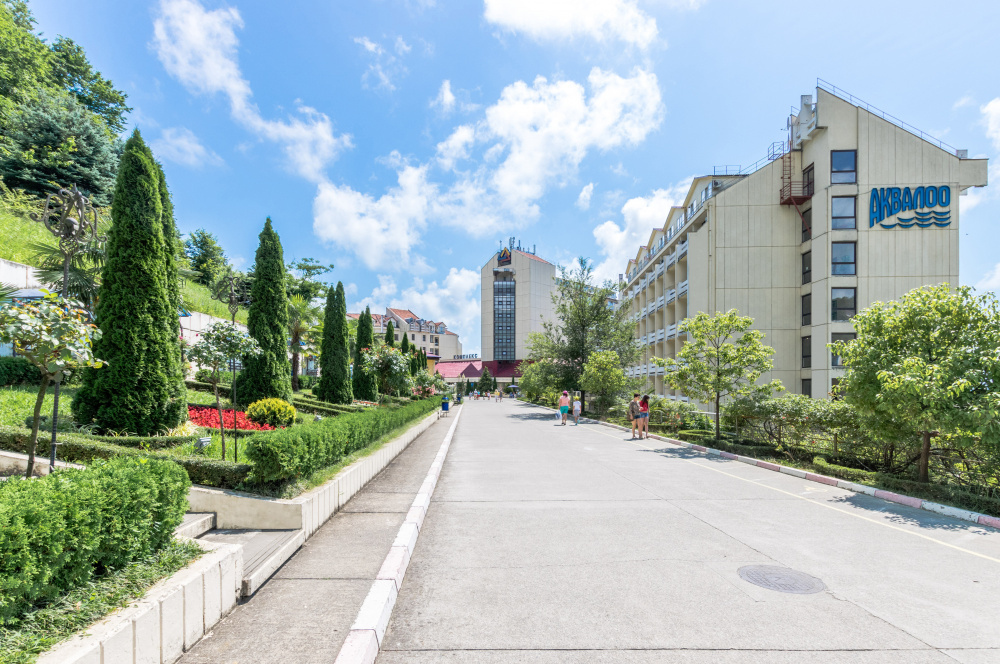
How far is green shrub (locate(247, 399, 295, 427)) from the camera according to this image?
11.8 metres

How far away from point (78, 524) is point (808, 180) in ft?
108

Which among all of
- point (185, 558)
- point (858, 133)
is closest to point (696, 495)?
point (185, 558)

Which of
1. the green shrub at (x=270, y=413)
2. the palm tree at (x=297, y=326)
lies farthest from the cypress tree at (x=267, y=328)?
the palm tree at (x=297, y=326)

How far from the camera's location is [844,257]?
24.6 m

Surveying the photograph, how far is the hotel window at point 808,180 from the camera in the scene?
25.9 m

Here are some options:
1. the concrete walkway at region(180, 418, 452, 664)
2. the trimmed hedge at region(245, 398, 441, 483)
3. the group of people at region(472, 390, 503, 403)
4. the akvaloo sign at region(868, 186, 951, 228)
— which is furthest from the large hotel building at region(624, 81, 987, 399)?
the group of people at region(472, 390, 503, 403)

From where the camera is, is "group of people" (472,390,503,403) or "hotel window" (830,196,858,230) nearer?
"hotel window" (830,196,858,230)

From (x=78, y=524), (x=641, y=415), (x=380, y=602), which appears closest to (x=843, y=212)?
(x=641, y=415)

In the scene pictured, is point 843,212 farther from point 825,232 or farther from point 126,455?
point 126,455

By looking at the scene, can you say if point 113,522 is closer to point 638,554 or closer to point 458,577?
point 458,577

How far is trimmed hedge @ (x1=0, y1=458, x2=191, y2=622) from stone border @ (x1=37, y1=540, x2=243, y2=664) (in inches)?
14.2

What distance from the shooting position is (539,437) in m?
18.9

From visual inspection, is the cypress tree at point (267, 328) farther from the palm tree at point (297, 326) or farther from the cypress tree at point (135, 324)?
the palm tree at point (297, 326)

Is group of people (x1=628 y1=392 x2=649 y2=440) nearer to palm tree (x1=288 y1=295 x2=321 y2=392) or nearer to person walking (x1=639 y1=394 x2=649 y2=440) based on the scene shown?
person walking (x1=639 y1=394 x2=649 y2=440)
